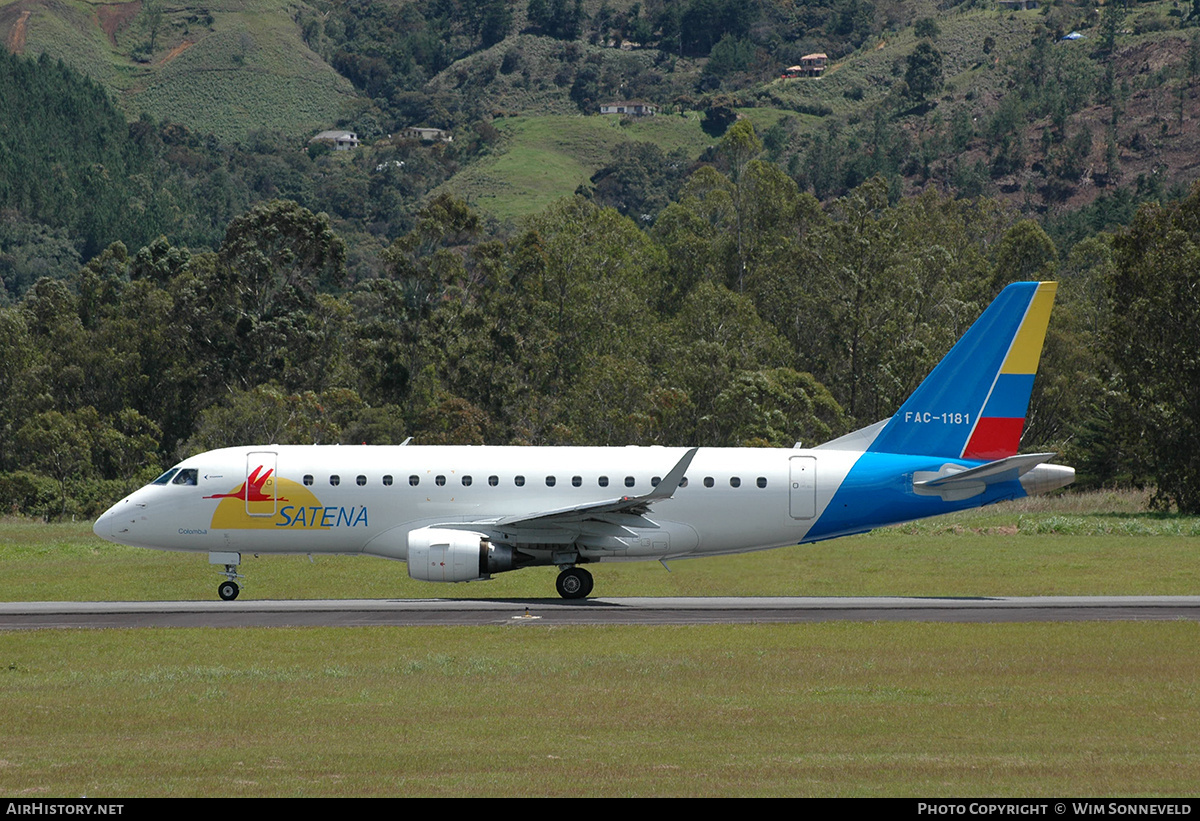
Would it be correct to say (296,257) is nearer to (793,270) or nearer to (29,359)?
(29,359)

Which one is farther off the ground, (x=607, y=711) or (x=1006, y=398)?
(x=1006, y=398)

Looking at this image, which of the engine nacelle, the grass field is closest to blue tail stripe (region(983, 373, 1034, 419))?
the grass field

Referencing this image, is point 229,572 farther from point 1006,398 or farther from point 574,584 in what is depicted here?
point 1006,398

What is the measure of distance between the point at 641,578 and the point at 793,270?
73.9 meters

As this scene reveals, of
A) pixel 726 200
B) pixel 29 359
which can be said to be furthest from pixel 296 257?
pixel 726 200

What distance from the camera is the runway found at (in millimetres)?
30484

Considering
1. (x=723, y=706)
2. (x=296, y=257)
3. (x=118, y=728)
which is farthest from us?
(x=296, y=257)

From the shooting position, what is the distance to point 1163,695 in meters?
21.9

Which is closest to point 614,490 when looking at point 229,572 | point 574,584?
point 574,584

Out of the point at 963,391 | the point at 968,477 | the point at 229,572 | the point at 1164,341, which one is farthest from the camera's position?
the point at 1164,341

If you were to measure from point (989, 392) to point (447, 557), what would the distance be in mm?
13743

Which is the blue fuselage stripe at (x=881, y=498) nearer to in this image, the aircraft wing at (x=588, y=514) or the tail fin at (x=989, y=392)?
the tail fin at (x=989, y=392)

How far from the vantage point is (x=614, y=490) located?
1396 inches

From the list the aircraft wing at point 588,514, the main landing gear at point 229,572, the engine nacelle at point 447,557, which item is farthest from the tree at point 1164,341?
the main landing gear at point 229,572
